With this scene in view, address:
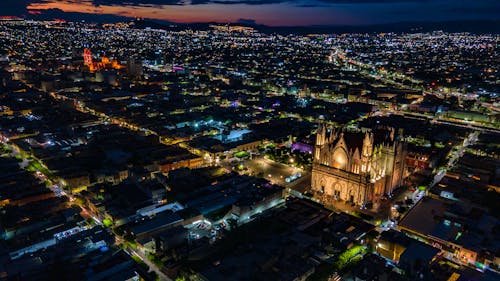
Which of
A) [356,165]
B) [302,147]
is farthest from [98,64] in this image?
[356,165]

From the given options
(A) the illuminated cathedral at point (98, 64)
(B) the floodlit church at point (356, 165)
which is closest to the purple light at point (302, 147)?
(B) the floodlit church at point (356, 165)

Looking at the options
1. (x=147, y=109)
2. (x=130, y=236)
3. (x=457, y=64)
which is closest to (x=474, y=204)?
(x=130, y=236)

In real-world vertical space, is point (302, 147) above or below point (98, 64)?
below

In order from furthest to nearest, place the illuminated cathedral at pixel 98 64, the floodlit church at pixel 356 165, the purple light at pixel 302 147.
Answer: the illuminated cathedral at pixel 98 64
the purple light at pixel 302 147
the floodlit church at pixel 356 165

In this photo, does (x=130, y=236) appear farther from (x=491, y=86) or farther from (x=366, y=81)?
(x=491, y=86)

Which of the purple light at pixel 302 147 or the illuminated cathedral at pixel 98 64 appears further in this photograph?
the illuminated cathedral at pixel 98 64

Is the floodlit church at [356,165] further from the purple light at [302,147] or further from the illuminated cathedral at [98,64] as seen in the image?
the illuminated cathedral at [98,64]

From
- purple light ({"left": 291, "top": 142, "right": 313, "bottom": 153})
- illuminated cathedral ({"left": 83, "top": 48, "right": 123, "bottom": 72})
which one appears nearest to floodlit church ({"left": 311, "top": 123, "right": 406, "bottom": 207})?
purple light ({"left": 291, "top": 142, "right": 313, "bottom": 153})

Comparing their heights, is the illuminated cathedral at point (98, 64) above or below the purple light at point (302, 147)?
above

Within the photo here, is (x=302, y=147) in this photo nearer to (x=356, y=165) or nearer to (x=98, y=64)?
(x=356, y=165)
